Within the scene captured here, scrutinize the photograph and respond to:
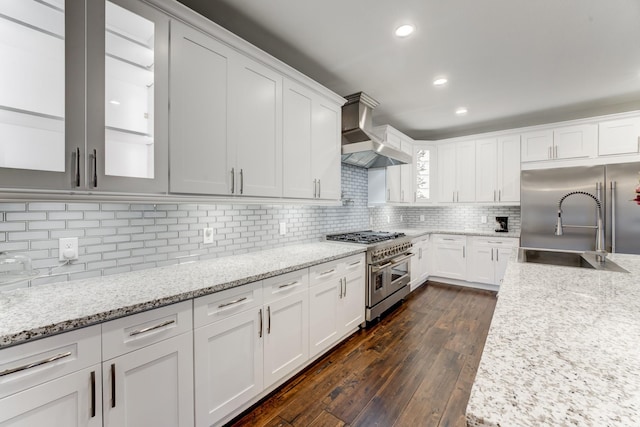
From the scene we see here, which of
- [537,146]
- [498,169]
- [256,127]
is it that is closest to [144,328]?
[256,127]

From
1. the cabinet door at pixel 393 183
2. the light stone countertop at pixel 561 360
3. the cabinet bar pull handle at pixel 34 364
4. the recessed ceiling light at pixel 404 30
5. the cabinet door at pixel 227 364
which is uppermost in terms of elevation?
the recessed ceiling light at pixel 404 30

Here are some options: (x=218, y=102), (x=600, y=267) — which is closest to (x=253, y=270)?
(x=218, y=102)

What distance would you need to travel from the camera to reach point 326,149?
2.79 meters

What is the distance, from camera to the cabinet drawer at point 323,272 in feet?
7.20

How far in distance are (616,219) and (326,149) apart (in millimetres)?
3541

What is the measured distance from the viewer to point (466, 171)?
14.9 feet

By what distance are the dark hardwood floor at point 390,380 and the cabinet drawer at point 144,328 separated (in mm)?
833

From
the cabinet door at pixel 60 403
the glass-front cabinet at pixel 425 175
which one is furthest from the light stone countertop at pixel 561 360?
the glass-front cabinet at pixel 425 175

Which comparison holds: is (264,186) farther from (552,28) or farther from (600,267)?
(552,28)

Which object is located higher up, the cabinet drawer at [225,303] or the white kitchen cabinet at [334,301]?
the cabinet drawer at [225,303]

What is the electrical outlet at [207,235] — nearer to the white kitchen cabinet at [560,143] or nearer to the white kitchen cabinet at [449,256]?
the white kitchen cabinet at [449,256]

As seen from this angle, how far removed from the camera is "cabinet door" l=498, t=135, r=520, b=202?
13.5ft

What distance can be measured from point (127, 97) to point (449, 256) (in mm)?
4652

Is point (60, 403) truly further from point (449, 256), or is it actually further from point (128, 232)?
point (449, 256)
